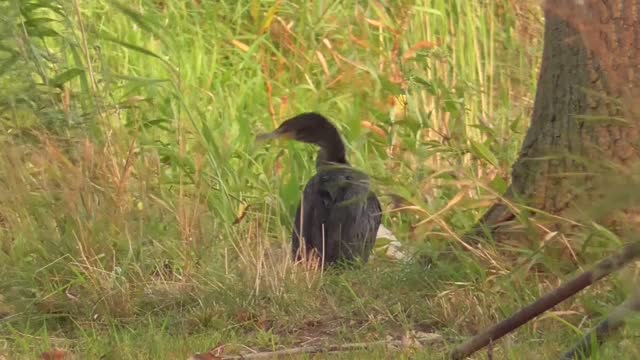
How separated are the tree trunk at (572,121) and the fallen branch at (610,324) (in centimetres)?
142

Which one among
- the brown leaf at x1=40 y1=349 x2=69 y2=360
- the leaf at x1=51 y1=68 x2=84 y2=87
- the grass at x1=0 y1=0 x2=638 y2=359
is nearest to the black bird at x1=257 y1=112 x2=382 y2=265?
the grass at x1=0 y1=0 x2=638 y2=359

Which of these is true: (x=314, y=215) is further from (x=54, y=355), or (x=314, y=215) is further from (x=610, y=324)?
(x=610, y=324)

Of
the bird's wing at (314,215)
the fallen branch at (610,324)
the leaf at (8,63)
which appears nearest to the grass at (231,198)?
the leaf at (8,63)

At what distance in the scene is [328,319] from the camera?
497 cm

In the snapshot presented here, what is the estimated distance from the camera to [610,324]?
3.04 m

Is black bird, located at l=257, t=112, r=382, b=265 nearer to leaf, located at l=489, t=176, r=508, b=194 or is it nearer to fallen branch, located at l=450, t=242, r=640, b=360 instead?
leaf, located at l=489, t=176, r=508, b=194

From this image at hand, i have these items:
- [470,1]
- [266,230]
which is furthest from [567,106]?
[470,1]

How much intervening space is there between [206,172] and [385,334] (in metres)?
1.92

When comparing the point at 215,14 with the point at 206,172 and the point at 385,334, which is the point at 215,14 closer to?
the point at 206,172

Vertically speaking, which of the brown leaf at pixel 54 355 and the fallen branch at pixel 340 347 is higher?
the fallen branch at pixel 340 347

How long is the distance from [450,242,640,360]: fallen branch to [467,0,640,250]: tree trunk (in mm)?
1515

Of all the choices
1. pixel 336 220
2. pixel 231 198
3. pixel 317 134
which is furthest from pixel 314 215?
pixel 317 134

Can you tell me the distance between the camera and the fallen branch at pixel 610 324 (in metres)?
2.71

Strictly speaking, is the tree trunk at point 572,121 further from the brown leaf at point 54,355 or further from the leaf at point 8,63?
the leaf at point 8,63
